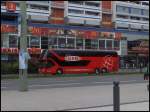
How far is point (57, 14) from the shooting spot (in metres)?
118

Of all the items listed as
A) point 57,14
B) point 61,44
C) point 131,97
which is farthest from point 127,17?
point 131,97

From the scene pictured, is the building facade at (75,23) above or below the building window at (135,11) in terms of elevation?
below

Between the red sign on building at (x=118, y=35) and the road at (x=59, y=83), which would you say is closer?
the road at (x=59, y=83)

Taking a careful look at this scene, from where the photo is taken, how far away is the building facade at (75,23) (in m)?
67.4

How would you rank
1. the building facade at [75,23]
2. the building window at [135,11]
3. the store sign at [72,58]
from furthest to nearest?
the building window at [135,11]
the building facade at [75,23]
the store sign at [72,58]

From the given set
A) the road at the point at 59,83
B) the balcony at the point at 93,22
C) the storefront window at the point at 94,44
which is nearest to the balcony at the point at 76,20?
the balcony at the point at 93,22

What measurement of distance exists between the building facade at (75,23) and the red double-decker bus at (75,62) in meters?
5.30

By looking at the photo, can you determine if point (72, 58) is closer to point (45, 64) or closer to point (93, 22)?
point (45, 64)

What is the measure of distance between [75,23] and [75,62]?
212ft

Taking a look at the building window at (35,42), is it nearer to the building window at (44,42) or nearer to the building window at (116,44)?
the building window at (44,42)

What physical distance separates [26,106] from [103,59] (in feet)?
157

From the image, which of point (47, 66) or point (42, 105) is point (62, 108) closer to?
point (42, 105)

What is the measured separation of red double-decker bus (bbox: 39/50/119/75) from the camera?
185 ft

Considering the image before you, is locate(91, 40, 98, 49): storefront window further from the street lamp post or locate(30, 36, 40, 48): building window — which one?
the street lamp post
